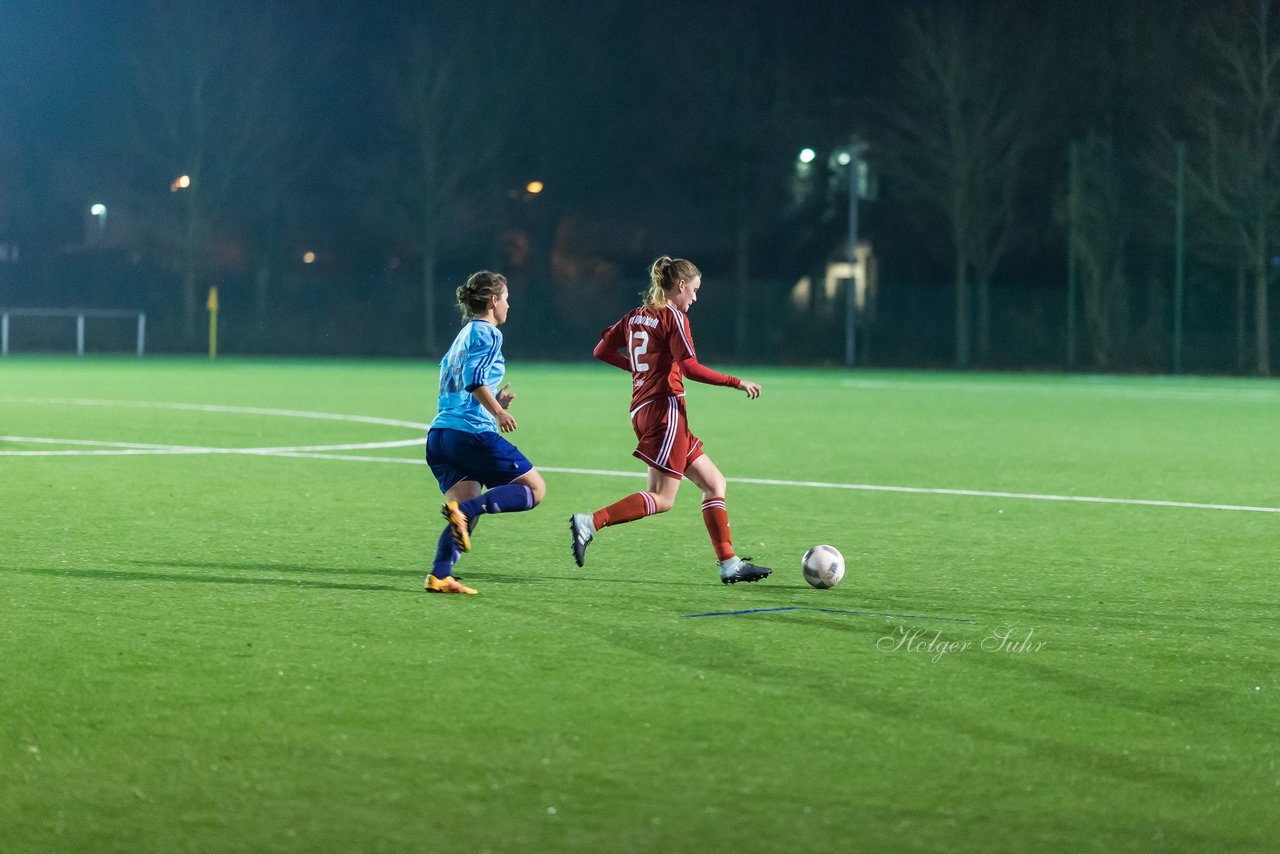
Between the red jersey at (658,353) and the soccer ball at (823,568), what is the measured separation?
92 centimetres

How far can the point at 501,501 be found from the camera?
830 cm

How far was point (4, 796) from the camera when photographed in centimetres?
456

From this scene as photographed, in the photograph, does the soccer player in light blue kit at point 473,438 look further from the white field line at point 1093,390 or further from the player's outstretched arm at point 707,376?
the white field line at point 1093,390

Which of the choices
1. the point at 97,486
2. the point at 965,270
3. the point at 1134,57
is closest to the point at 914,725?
the point at 97,486

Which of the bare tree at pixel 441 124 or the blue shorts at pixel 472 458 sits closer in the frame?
the blue shorts at pixel 472 458

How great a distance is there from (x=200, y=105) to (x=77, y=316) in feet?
26.7

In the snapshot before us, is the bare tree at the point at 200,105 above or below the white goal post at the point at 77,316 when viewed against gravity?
above

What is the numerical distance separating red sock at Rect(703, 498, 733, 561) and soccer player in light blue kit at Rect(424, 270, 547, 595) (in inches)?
33.7

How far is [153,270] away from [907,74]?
26198 millimetres

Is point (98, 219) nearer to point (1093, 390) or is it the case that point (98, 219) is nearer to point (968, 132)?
point (968, 132)

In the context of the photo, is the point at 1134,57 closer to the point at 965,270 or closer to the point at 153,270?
the point at 965,270

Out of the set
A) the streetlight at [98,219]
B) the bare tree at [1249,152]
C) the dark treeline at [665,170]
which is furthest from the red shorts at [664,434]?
the streetlight at [98,219]

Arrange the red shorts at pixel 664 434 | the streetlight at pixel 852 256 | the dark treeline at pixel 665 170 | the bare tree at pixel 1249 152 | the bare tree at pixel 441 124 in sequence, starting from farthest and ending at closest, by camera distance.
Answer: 1. the bare tree at pixel 441 124
2. the streetlight at pixel 852 256
3. the dark treeline at pixel 665 170
4. the bare tree at pixel 1249 152
5. the red shorts at pixel 664 434

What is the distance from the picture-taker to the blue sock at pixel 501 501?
8.24m
